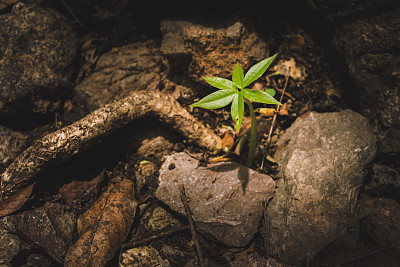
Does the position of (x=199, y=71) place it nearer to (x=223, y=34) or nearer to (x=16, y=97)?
(x=223, y=34)

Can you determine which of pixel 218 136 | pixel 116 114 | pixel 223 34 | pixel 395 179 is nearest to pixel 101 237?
pixel 116 114

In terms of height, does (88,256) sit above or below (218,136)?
below

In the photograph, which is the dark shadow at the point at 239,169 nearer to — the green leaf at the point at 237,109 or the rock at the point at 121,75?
the green leaf at the point at 237,109

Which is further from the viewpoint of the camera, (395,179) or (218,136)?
(218,136)

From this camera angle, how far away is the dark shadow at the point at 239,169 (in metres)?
2.58

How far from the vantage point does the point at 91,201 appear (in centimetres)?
272

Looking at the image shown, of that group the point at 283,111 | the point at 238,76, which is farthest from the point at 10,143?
the point at 283,111

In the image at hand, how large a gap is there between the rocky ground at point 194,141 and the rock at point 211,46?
17 mm

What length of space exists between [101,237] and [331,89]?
3090mm

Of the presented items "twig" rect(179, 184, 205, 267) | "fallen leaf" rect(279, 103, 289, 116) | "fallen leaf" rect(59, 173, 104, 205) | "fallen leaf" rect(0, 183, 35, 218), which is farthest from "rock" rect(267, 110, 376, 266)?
"fallen leaf" rect(0, 183, 35, 218)

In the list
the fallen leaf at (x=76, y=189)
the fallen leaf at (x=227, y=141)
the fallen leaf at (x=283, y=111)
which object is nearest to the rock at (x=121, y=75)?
the fallen leaf at (x=76, y=189)

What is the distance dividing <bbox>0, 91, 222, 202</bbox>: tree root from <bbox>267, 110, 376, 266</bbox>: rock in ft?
2.88

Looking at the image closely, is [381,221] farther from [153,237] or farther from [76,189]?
[76,189]

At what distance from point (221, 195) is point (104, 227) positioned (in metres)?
1.18
